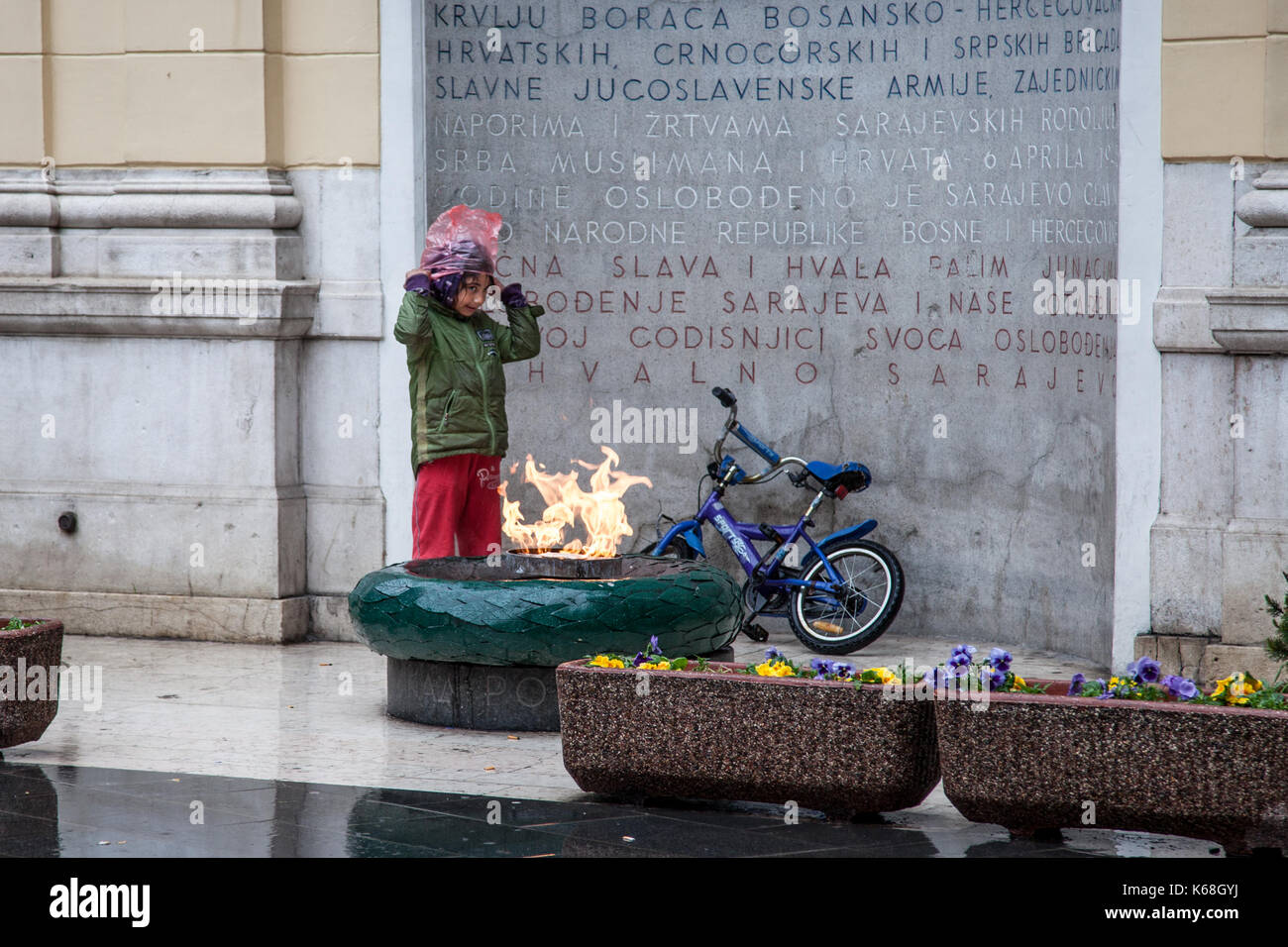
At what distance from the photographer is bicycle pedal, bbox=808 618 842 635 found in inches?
424

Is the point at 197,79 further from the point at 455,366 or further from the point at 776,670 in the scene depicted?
the point at 776,670

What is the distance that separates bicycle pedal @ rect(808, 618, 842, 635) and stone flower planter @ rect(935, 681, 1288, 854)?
4337 mm

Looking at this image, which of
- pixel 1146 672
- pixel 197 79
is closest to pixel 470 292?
pixel 197 79

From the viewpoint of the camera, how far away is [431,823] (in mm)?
6707

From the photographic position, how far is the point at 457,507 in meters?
9.86

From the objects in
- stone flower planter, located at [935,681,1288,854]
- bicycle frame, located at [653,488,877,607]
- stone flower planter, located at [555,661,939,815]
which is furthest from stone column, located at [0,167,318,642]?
stone flower planter, located at [935,681,1288,854]

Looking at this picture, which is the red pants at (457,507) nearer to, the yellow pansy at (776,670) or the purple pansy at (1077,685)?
the yellow pansy at (776,670)

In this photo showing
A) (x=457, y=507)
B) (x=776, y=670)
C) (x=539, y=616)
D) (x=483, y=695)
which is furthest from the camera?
(x=457, y=507)

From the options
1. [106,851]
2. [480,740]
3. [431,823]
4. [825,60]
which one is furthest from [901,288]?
[106,851]

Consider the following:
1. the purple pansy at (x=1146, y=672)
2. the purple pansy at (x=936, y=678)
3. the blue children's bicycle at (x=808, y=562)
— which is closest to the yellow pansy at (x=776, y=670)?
the purple pansy at (x=936, y=678)

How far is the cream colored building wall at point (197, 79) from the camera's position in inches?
441

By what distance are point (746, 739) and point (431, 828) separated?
119 cm

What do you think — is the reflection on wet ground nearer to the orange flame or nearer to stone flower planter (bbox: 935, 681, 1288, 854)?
stone flower planter (bbox: 935, 681, 1288, 854)

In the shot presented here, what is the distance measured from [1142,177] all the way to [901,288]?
2174mm
